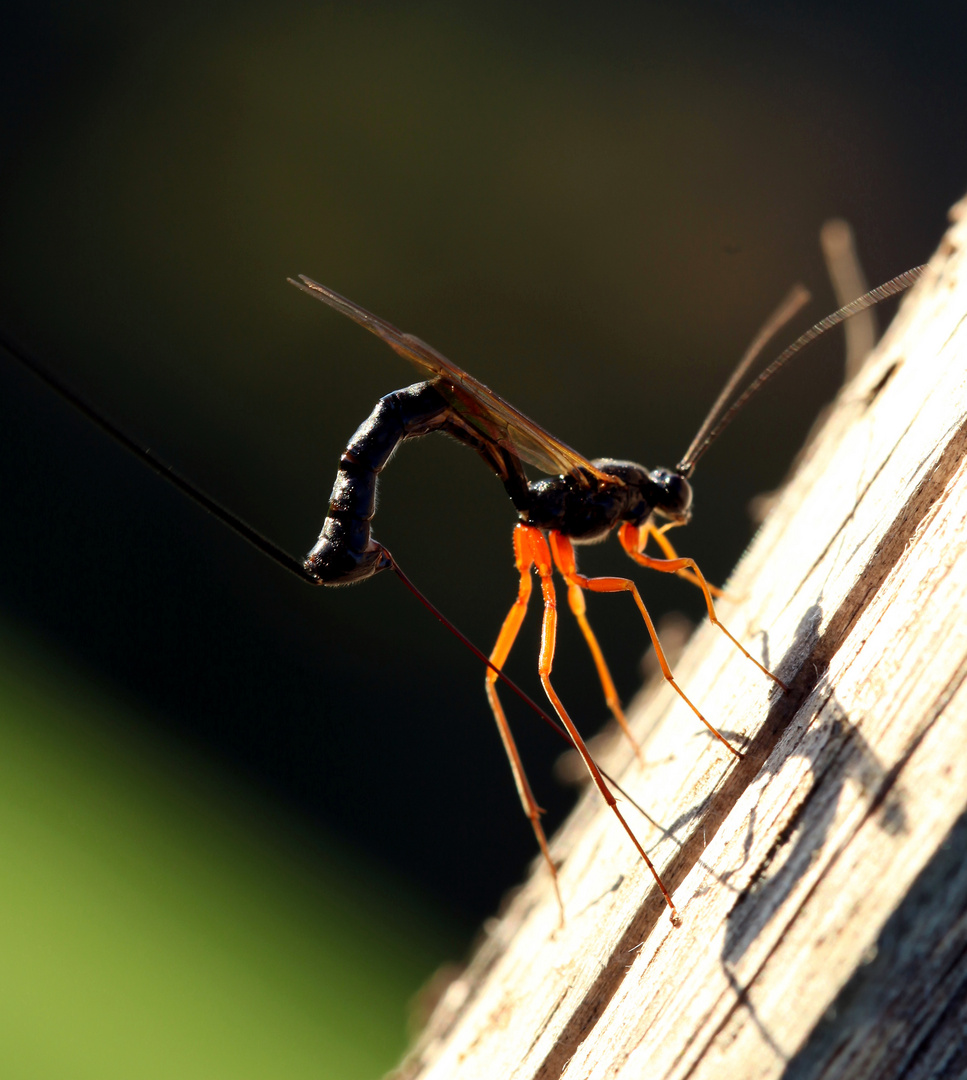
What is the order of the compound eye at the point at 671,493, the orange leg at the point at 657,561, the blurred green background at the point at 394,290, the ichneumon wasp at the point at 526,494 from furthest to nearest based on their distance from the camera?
the blurred green background at the point at 394,290, the compound eye at the point at 671,493, the orange leg at the point at 657,561, the ichneumon wasp at the point at 526,494

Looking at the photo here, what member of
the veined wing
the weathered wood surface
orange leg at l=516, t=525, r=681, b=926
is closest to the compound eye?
the veined wing

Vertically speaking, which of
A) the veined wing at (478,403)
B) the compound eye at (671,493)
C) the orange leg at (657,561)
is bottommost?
the orange leg at (657,561)

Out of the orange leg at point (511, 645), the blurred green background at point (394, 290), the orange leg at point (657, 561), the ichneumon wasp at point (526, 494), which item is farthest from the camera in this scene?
the blurred green background at point (394, 290)

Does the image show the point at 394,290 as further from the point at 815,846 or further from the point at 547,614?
the point at 815,846

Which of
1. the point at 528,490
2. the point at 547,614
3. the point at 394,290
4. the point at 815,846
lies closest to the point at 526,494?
the point at 528,490

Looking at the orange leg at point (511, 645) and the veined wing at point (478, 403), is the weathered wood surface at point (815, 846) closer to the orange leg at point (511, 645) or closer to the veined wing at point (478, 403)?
the orange leg at point (511, 645)

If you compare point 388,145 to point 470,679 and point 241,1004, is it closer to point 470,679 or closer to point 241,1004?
point 470,679

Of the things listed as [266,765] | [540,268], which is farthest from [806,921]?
[540,268]

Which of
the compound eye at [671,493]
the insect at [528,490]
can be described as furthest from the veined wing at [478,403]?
the compound eye at [671,493]
